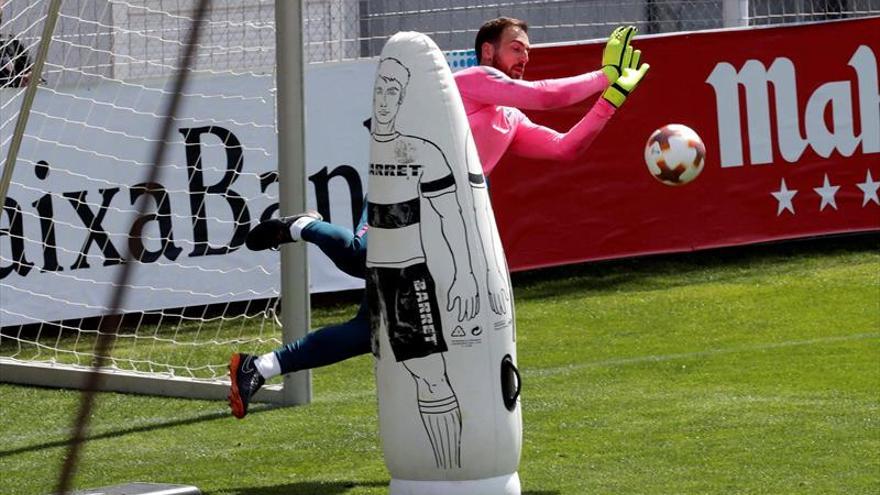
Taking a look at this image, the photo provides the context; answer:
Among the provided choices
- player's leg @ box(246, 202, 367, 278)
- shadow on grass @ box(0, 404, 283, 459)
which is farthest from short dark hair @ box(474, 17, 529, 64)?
shadow on grass @ box(0, 404, 283, 459)

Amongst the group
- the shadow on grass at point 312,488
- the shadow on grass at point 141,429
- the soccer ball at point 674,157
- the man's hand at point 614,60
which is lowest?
the shadow on grass at point 312,488

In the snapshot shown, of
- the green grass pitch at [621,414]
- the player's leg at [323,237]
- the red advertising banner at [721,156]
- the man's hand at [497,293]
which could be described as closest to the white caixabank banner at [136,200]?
the green grass pitch at [621,414]

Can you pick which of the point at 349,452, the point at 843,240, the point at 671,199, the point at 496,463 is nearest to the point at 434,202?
the point at 496,463

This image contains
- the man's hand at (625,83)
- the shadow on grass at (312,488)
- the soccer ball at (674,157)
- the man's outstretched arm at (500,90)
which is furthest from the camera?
the soccer ball at (674,157)

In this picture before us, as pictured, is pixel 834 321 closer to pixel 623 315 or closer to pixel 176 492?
pixel 623 315

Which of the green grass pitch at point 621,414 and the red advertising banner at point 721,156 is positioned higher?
the red advertising banner at point 721,156

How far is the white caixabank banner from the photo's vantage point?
386 inches

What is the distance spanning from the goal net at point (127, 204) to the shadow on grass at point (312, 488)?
10.6 ft

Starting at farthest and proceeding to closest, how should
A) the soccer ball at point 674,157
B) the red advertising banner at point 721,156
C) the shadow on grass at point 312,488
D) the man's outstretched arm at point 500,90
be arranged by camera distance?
the red advertising banner at point 721,156, the soccer ball at point 674,157, the man's outstretched arm at point 500,90, the shadow on grass at point 312,488

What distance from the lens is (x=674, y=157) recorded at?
7.16 metres

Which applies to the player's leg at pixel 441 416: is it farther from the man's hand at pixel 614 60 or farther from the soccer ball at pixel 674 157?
the soccer ball at pixel 674 157

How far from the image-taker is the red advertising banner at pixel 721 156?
1121cm

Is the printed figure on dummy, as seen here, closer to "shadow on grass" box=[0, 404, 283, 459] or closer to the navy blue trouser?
the navy blue trouser

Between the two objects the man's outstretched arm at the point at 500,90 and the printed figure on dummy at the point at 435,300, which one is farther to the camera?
the man's outstretched arm at the point at 500,90
